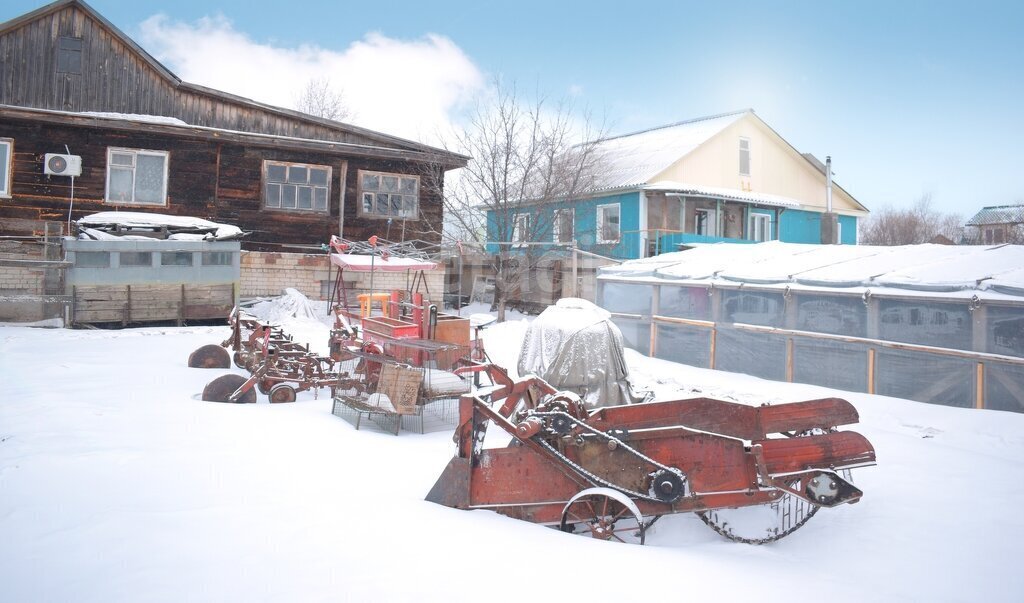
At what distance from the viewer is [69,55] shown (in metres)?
17.7

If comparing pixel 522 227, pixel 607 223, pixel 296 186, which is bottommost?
pixel 522 227

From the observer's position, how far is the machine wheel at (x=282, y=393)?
8.67m

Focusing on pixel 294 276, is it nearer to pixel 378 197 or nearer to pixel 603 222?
pixel 378 197

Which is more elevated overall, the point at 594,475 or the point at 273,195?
the point at 273,195

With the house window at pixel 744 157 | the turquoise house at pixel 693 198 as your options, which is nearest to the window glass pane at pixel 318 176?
the turquoise house at pixel 693 198

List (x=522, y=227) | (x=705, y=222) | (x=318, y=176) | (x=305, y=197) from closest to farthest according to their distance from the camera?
1. (x=305, y=197)
2. (x=318, y=176)
3. (x=522, y=227)
4. (x=705, y=222)

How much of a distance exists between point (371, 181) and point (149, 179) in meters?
5.77

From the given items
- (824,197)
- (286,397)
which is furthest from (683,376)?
(824,197)

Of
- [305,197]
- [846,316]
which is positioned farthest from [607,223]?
[846,316]

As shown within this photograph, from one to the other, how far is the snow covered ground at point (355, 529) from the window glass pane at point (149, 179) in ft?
36.2

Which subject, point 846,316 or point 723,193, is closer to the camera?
point 846,316

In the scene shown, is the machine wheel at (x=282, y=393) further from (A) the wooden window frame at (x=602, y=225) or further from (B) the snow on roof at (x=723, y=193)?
(B) the snow on roof at (x=723, y=193)

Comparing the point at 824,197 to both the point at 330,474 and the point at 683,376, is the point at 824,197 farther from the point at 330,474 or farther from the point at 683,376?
→ the point at 330,474

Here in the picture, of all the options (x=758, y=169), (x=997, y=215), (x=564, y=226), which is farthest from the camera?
(x=997, y=215)
